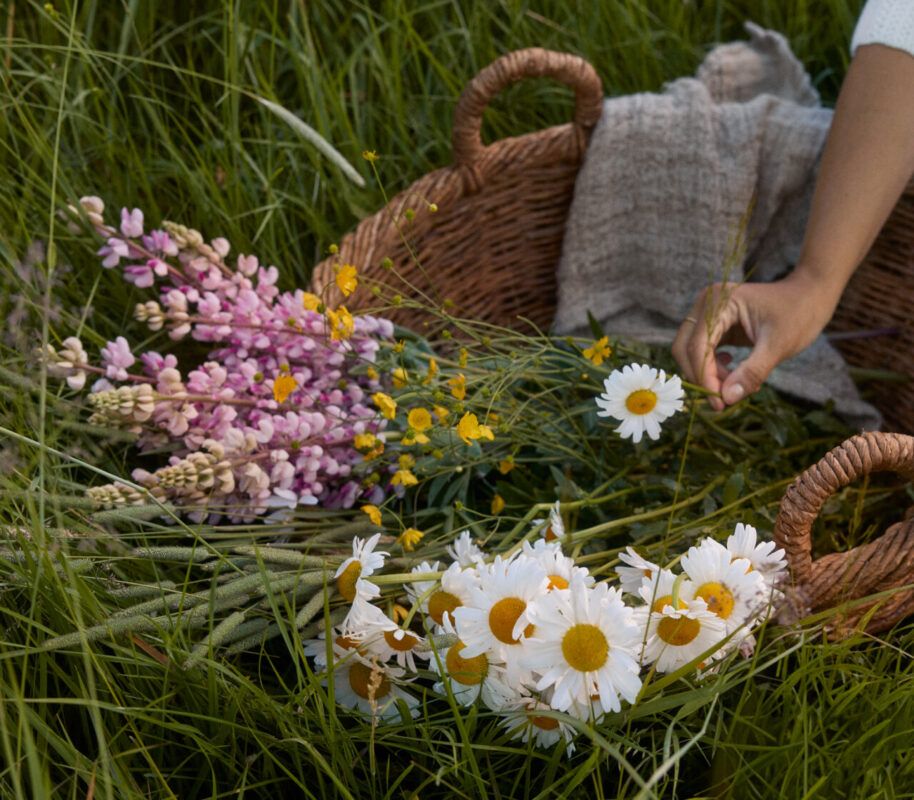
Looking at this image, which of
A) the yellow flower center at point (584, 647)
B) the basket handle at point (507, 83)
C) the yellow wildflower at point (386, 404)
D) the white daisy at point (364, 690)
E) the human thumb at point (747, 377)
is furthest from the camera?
the basket handle at point (507, 83)

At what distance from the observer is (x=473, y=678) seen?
0.64 metres

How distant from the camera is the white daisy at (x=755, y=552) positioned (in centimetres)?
64

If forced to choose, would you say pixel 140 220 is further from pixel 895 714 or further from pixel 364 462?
pixel 895 714

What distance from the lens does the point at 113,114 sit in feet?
3.77

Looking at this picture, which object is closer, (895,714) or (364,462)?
(895,714)

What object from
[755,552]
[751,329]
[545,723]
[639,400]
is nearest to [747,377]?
[751,329]

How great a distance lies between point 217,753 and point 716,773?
1.09 feet

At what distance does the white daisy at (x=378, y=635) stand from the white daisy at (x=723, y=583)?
186mm

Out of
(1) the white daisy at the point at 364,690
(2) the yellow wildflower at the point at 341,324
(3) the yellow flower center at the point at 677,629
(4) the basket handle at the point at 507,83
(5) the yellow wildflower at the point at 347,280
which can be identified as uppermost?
(4) the basket handle at the point at 507,83

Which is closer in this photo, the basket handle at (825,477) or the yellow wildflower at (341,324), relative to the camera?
the basket handle at (825,477)

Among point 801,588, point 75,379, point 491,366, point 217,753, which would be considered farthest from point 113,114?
point 801,588

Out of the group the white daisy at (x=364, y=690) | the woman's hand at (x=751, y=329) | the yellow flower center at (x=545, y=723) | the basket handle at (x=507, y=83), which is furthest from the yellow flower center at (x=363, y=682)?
the basket handle at (x=507, y=83)

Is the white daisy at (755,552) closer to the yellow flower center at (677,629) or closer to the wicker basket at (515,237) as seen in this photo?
the yellow flower center at (677,629)

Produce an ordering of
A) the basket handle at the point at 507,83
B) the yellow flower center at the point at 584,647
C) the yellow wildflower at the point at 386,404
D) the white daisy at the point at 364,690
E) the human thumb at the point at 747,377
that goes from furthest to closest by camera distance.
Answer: the basket handle at the point at 507,83
the human thumb at the point at 747,377
the yellow wildflower at the point at 386,404
the white daisy at the point at 364,690
the yellow flower center at the point at 584,647
